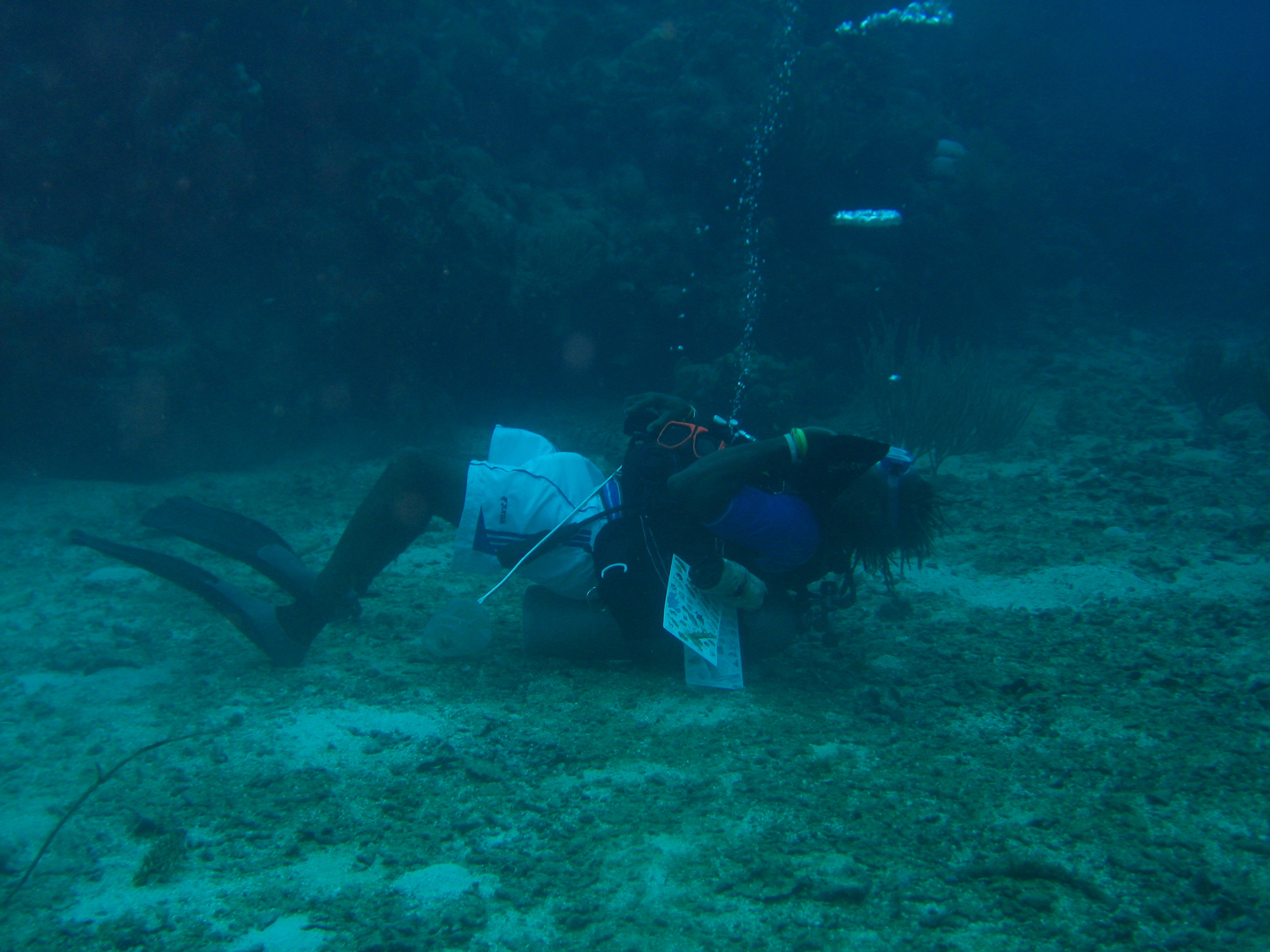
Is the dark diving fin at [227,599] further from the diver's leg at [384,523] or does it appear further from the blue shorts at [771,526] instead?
the blue shorts at [771,526]

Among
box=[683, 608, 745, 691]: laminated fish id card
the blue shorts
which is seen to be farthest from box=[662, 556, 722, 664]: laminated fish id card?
the blue shorts

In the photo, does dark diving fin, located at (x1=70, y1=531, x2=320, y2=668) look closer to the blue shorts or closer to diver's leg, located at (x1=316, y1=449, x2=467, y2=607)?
diver's leg, located at (x1=316, y1=449, x2=467, y2=607)

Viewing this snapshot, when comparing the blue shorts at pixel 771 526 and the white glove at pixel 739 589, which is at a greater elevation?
the blue shorts at pixel 771 526

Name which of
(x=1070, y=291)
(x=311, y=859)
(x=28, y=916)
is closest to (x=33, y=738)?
(x=28, y=916)

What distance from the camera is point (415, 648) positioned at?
10.4ft

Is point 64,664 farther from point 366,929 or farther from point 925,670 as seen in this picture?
point 925,670

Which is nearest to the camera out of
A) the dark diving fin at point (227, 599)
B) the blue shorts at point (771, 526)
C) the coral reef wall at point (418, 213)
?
the blue shorts at point (771, 526)

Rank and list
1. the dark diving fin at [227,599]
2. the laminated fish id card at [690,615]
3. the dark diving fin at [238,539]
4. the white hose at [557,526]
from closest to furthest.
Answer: the laminated fish id card at [690,615]
the white hose at [557,526]
the dark diving fin at [227,599]
the dark diving fin at [238,539]

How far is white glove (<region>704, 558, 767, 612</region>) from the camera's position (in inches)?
101

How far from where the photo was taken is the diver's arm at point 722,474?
246 cm

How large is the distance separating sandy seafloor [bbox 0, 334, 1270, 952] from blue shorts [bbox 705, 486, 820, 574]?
670 mm

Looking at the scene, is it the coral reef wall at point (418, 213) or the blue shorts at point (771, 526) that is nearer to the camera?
the blue shorts at point (771, 526)

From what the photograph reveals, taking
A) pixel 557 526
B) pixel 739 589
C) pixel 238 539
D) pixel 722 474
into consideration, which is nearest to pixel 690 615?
pixel 739 589

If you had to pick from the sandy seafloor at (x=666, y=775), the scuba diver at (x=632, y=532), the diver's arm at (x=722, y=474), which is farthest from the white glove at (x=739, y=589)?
the sandy seafloor at (x=666, y=775)
